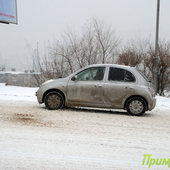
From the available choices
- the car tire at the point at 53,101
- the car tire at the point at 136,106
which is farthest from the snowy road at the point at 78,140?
the car tire at the point at 53,101

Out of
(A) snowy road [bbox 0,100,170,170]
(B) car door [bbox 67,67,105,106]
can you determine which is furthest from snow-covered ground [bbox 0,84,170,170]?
(B) car door [bbox 67,67,105,106]

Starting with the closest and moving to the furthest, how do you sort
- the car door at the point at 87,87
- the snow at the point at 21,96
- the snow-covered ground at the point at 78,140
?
the snow-covered ground at the point at 78,140 < the car door at the point at 87,87 < the snow at the point at 21,96

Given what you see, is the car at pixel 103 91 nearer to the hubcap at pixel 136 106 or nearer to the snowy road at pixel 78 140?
the hubcap at pixel 136 106

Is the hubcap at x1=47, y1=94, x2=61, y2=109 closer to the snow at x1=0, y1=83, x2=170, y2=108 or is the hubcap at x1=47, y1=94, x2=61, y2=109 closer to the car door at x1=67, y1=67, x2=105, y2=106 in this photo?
the car door at x1=67, y1=67, x2=105, y2=106

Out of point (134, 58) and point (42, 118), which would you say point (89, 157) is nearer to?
point (42, 118)

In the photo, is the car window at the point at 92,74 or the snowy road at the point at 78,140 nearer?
the snowy road at the point at 78,140

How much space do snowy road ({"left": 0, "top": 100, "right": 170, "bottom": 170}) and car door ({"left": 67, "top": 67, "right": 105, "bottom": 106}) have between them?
73 cm

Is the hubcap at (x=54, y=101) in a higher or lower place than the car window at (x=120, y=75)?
lower

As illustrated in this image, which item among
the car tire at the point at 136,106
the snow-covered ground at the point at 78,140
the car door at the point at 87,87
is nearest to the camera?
the snow-covered ground at the point at 78,140

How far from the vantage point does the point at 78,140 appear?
4.91 m

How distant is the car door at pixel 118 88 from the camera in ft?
25.5

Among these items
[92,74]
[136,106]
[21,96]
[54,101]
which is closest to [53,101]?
[54,101]

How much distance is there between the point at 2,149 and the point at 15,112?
10.9ft

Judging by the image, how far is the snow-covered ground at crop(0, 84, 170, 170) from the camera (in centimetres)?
391
